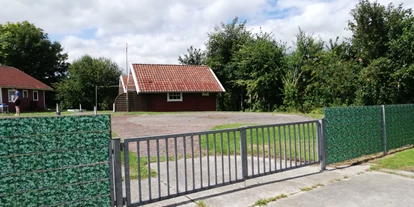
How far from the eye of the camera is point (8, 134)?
2963mm

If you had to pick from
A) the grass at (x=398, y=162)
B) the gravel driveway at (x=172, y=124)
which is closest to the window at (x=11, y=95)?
the gravel driveway at (x=172, y=124)

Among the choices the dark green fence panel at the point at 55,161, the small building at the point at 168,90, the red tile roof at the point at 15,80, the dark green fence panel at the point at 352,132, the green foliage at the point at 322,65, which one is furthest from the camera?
the red tile roof at the point at 15,80

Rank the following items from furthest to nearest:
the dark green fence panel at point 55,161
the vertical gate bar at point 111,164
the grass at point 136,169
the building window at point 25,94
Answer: the building window at point 25,94, the grass at point 136,169, the vertical gate bar at point 111,164, the dark green fence panel at point 55,161

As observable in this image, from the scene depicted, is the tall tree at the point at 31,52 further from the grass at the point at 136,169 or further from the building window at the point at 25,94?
the grass at the point at 136,169

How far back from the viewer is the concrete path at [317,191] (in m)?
4.08

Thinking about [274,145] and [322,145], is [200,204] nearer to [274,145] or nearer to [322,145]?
[274,145]

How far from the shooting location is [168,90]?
26391 millimetres

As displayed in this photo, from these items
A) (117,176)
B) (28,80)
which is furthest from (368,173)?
(28,80)

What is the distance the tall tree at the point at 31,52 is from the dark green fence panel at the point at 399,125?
4558 centimetres

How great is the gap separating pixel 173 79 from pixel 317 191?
24327 mm

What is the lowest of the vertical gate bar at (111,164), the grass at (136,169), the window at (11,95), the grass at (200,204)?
the grass at (200,204)

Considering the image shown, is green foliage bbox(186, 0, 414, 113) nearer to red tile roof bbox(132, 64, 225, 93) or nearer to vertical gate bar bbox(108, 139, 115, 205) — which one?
red tile roof bbox(132, 64, 225, 93)

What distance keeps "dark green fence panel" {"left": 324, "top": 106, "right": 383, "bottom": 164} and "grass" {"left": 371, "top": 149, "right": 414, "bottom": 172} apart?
384mm

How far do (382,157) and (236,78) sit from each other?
24657mm
